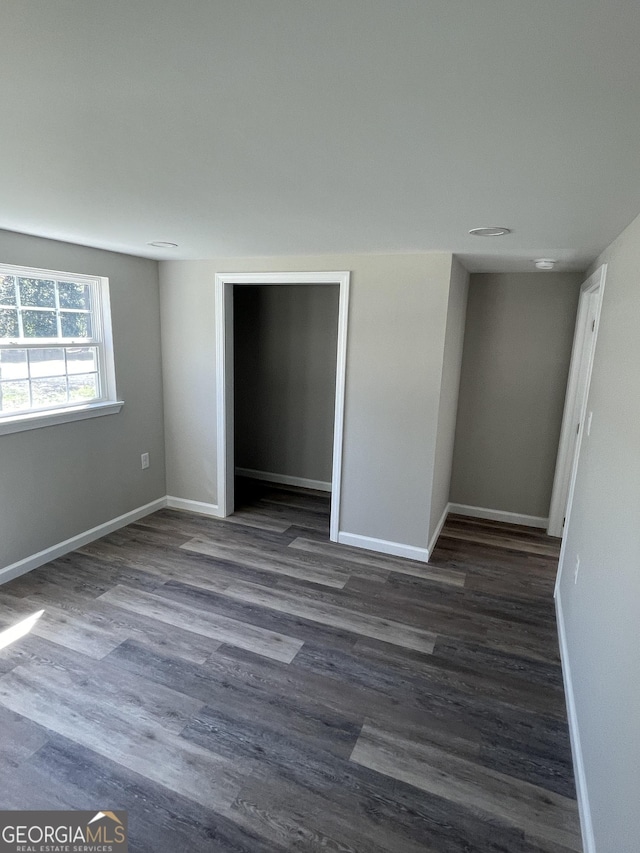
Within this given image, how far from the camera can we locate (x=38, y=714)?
207 cm

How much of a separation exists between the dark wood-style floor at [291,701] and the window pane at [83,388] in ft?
3.90

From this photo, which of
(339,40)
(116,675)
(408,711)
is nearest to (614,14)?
(339,40)

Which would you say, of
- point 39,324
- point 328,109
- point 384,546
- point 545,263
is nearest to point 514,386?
point 545,263

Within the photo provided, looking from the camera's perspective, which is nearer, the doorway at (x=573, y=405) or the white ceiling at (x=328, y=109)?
the white ceiling at (x=328, y=109)

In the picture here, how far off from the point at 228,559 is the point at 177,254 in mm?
2447

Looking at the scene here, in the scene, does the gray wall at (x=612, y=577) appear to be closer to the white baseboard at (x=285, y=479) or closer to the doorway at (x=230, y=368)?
the doorway at (x=230, y=368)

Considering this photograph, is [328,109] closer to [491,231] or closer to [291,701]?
[491,231]

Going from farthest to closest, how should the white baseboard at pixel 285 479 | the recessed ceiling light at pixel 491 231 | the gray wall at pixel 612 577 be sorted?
the white baseboard at pixel 285 479, the recessed ceiling light at pixel 491 231, the gray wall at pixel 612 577

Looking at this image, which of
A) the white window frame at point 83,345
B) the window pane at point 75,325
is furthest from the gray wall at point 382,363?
the window pane at point 75,325

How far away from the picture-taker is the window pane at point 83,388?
11.5ft

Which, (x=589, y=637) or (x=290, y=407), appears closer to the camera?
(x=589, y=637)

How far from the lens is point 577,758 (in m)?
1.87

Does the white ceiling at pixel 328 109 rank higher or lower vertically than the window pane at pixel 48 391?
higher

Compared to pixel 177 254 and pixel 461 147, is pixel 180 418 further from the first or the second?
pixel 461 147
